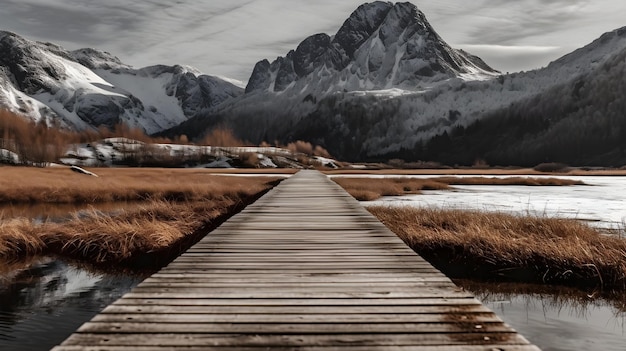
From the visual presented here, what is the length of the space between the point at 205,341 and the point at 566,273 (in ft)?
34.2

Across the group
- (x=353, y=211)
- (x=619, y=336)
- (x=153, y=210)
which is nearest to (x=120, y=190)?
(x=153, y=210)

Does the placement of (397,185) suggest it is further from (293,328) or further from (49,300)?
(293,328)

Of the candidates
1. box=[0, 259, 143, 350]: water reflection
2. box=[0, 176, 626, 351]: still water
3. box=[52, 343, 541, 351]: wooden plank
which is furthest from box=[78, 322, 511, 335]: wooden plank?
box=[0, 259, 143, 350]: water reflection

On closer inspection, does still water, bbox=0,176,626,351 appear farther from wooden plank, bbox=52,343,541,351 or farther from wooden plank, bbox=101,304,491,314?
wooden plank, bbox=52,343,541,351

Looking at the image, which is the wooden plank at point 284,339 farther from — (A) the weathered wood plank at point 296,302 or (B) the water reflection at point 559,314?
(B) the water reflection at point 559,314

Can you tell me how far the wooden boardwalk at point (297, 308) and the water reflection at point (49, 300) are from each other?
288 cm

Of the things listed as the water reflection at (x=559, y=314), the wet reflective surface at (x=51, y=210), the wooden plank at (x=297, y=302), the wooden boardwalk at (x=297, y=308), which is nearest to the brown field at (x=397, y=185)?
the wet reflective surface at (x=51, y=210)

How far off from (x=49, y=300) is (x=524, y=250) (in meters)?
11.5

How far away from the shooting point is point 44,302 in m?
10.3

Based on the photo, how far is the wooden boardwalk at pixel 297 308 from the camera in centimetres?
436

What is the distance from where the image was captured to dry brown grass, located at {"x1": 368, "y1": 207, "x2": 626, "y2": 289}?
1177 centimetres

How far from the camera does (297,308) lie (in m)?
5.28

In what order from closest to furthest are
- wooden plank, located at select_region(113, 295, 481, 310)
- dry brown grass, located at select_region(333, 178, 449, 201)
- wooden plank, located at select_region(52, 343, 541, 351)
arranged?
wooden plank, located at select_region(52, 343, 541, 351), wooden plank, located at select_region(113, 295, 481, 310), dry brown grass, located at select_region(333, 178, 449, 201)

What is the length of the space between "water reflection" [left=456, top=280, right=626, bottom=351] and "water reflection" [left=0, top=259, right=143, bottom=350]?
8074 millimetres
